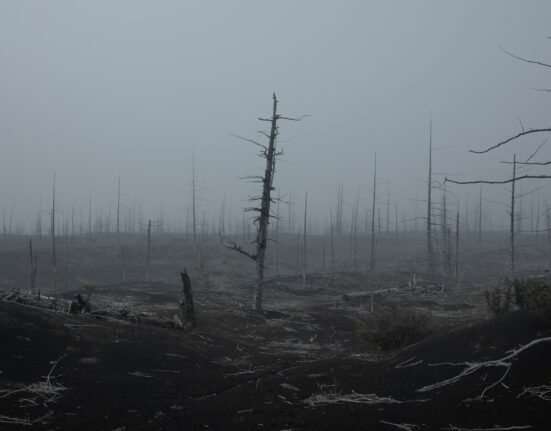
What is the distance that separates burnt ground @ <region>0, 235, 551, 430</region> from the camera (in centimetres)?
766

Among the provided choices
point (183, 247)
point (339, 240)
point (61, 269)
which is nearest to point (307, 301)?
point (61, 269)

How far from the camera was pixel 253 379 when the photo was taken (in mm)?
11992

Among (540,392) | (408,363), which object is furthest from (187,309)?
(540,392)

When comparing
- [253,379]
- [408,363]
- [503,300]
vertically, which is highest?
[503,300]

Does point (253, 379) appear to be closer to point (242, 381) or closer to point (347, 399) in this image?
point (242, 381)

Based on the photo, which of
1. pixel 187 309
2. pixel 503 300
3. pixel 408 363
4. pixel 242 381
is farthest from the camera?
pixel 187 309

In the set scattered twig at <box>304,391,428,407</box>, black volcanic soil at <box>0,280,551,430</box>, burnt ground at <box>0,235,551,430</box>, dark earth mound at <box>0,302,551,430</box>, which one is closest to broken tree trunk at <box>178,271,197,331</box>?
burnt ground at <box>0,235,551,430</box>

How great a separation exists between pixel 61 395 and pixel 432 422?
6446 millimetres

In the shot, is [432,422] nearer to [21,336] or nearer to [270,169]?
[21,336]

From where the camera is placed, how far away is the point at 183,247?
225ft

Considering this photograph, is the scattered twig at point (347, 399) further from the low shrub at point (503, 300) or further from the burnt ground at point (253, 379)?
the low shrub at point (503, 300)

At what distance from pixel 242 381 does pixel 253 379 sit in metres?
0.35

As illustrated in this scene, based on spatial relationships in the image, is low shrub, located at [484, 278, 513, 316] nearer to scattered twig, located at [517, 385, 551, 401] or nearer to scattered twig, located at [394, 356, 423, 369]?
scattered twig, located at [394, 356, 423, 369]

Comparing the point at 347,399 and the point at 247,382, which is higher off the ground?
the point at 347,399
